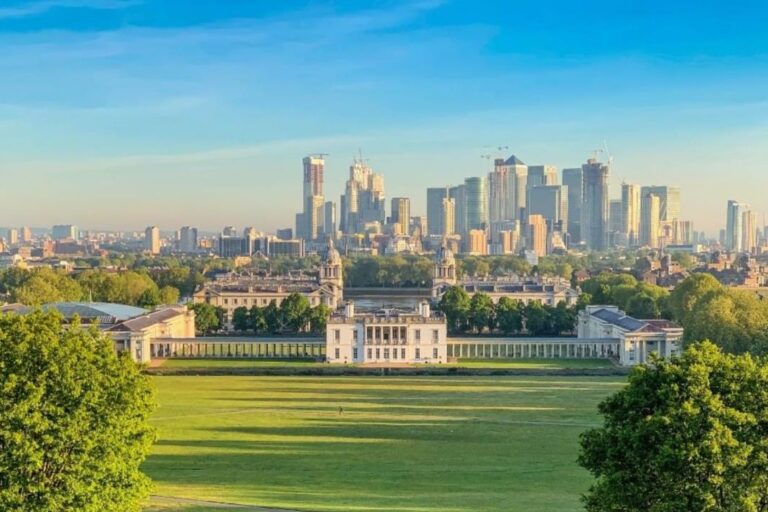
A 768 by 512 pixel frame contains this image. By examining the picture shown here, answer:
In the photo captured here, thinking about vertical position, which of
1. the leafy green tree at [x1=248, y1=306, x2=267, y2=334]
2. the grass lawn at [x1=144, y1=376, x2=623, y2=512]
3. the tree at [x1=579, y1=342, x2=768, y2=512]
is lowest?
the grass lawn at [x1=144, y1=376, x2=623, y2=512]

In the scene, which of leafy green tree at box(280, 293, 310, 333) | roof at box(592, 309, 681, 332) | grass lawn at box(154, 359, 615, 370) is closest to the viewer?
grass lawn at box(154, 359, 615, 370)

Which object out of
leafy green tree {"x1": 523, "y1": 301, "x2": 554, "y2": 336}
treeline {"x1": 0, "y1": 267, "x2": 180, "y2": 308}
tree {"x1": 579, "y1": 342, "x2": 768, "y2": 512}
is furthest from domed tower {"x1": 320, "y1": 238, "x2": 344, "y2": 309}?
tree {"x1": 579, "y1": 342, "x2": 768, "y2": 512}

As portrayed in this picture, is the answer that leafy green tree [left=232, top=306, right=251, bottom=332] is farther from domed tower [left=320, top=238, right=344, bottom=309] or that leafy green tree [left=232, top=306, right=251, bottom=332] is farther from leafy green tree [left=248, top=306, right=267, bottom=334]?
domed tower [left=320, top=238, right=344, bottom=309]

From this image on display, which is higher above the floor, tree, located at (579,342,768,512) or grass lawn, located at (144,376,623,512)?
tree, located at (579,342,768,512)

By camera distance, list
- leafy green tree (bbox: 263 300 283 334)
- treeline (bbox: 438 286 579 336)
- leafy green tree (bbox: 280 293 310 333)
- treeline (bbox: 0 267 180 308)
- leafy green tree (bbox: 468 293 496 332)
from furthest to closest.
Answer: treeline (bbox: 0 267 180 308) → leafy green tree (bbox: 468 293 496 332) → leafy green tree (bbox: 263 300 283 334) → leafy green tree (bbox: 280 293 310 333) → treeline (bbox: 438 286 579 336)

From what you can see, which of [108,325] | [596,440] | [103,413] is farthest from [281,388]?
[596,440]

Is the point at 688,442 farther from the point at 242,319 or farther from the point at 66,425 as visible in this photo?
the point at 242,319

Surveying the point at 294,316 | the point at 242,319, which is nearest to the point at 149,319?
the point at 242,319

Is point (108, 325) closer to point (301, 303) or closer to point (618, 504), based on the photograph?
point (301, 303)
